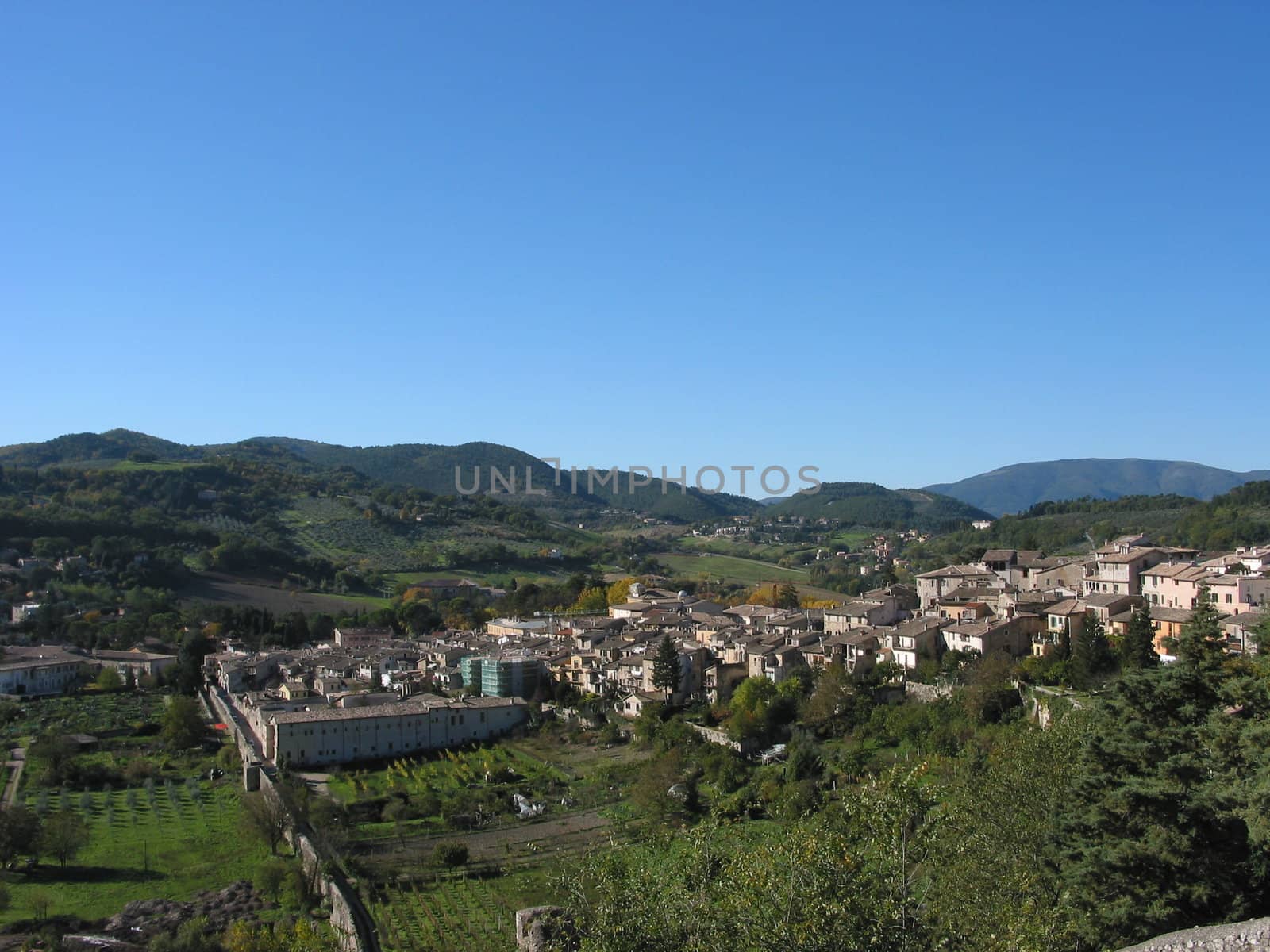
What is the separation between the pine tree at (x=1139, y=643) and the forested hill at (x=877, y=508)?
102 metres

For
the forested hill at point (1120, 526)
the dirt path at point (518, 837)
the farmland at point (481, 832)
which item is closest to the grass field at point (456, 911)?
the farmland at point (481, 832)

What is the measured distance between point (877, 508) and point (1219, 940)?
476 feet

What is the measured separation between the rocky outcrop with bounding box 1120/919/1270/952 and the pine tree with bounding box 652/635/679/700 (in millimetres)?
24566

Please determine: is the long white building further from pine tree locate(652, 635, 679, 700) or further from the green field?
the green field

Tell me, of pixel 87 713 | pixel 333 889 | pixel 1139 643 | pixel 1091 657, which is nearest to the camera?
pixel 333 889

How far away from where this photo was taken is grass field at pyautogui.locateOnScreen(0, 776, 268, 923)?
859 inches

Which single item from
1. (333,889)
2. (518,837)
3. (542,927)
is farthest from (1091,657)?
(333,889)

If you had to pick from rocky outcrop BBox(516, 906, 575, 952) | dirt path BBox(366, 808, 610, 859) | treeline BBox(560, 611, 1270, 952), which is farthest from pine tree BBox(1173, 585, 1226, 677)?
dirt path BBox(366, 808, 610, 859)

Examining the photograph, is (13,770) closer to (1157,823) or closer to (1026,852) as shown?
(1026,852)

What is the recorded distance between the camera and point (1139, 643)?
23.3 meters

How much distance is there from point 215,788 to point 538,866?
Answer: 485 inches

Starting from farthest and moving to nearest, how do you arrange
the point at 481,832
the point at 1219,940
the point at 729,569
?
the point at 729,569, the point at 481,832, the point at 1219,940

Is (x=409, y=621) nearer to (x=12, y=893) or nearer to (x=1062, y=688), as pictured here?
(x=12, y=893)

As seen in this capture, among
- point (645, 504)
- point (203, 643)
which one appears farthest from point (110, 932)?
point (645, 504)
